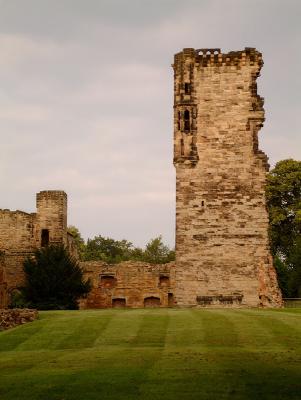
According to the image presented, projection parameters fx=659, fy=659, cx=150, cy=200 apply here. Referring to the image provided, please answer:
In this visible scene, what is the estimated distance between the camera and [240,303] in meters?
32.7

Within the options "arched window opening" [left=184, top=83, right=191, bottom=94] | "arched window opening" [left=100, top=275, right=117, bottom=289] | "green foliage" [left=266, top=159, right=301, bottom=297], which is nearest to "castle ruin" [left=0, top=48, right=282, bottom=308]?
"arched window opening" [left=184, top=83, right=191, bottom=94]

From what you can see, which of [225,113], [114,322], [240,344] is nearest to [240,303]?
[225,113]

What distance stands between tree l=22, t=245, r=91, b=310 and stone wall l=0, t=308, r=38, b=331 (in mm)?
11277

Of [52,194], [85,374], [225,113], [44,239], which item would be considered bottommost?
[85,374]

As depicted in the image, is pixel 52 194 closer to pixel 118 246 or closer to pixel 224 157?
pixel 224 157

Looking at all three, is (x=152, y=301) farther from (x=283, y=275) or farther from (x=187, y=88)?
(x=187, y=88)

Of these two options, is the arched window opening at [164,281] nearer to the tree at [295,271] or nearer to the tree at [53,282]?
the tree at [53,282]

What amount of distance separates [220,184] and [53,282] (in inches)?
414

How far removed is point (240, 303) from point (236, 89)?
1137 centimetres

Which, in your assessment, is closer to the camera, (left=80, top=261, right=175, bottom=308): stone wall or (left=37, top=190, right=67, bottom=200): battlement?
(left=37, top=190, right=67, bottom=200): battlement

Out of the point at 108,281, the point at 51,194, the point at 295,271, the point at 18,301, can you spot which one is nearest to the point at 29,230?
the point at 51,194

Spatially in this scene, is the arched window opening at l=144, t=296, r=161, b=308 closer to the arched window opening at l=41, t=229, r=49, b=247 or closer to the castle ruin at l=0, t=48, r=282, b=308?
the arched window opening at l=41, t=229, r=49, b=247

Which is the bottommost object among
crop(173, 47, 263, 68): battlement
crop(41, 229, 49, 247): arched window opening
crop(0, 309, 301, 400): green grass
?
crop(0, 309, 301, 400): green grass

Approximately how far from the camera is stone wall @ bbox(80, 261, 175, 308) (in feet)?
147
